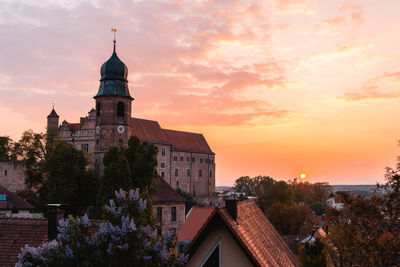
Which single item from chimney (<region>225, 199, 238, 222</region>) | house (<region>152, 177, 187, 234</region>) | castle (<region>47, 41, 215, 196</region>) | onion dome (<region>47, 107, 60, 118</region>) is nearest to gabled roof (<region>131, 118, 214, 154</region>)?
castle (<region>47, 41, 215, 196</region>)

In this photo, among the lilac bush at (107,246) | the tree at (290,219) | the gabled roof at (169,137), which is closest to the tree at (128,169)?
the lilac bush at (107,246)

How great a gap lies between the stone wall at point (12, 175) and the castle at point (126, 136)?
37.7ft

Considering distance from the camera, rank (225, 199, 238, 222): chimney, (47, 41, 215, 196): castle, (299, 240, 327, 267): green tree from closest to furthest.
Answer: (225, 199, 238, 222): chimney → (299, 240, 327, 267): green tree → (47, 41, 215, 196): castle

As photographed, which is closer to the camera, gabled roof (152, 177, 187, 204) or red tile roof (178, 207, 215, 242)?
red tile roof (178, 207, 215, 242)

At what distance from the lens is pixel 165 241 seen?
12.1 meters

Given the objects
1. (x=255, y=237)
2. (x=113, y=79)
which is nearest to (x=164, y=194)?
(x=113, y=79)

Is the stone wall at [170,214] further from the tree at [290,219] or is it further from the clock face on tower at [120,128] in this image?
the tree at [290,219]

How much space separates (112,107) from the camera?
5903 cm

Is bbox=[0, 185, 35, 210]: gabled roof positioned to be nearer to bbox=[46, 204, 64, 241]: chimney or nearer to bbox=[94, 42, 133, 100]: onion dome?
bbox=[94, 42, 133, 100]: onion dome

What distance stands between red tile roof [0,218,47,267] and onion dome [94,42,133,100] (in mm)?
41136

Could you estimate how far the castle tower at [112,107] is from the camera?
193 feet

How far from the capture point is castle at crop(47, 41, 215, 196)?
5922 centimetres

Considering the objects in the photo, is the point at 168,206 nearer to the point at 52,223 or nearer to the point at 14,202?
the point at 14,202

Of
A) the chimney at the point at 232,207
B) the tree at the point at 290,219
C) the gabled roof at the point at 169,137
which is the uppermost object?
the gabled roof at the point at 169,137
